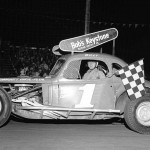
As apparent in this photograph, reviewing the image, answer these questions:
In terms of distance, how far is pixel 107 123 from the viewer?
906 centimetres

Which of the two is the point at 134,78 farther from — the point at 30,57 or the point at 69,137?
the point at 30,57

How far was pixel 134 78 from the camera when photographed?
24.9ft

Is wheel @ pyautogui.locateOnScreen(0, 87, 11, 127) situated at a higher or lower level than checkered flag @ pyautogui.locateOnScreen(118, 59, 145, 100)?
lower

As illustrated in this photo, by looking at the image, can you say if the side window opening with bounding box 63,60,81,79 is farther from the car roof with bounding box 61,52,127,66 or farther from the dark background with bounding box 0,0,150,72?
the dark background with bounding box 0,0,150,72

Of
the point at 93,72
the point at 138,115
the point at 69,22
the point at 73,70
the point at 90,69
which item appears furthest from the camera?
the point at 69,22

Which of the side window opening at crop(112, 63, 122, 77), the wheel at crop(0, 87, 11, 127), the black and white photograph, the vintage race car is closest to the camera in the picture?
the black and white photograph

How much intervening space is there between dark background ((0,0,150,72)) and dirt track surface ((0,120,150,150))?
12.7 m

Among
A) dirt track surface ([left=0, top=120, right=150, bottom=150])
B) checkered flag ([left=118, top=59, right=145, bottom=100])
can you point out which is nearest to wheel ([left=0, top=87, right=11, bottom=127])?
dirt track surface ([left=0, top=120, right=150, bottom=150])

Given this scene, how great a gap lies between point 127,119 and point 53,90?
68.1 inches

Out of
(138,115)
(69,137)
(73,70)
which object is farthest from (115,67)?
(69,137)

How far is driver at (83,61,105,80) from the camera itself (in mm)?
7965

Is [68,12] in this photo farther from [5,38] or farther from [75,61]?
[75,61]

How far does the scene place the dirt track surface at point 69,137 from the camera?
634 centimetres

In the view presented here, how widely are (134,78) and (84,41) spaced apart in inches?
58.5
